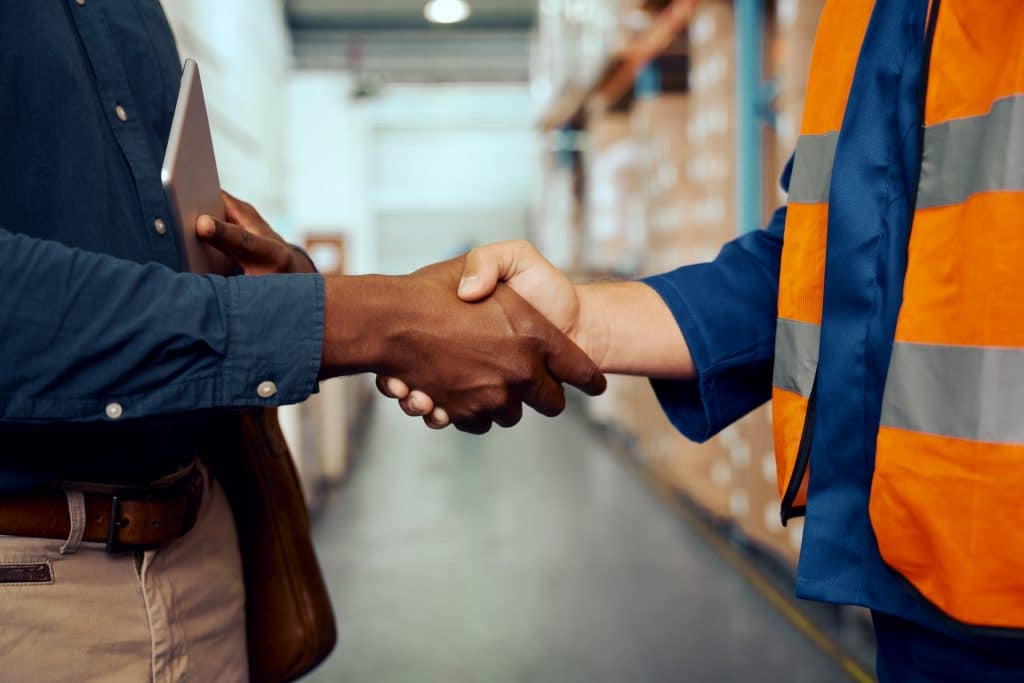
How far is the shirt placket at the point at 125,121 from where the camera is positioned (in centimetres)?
105

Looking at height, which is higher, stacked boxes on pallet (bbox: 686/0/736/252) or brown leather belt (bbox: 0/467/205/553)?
stacked boxes on pallet (bbox: 686/0/736/252)

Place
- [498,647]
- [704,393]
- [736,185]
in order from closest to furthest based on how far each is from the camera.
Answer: [704,393]
[498,647]
[736,185]

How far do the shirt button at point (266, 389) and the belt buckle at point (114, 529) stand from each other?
0.88 ft

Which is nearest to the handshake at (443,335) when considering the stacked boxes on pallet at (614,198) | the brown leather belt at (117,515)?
the brown leather belt at (117,515)

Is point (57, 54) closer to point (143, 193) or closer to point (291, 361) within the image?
point (143, 193)

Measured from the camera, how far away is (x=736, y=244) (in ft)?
4.76

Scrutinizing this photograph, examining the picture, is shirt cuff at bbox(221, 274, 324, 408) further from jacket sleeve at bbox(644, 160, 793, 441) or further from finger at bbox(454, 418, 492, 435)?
jacket sleeve at bbox(644, 160, 793, 441)

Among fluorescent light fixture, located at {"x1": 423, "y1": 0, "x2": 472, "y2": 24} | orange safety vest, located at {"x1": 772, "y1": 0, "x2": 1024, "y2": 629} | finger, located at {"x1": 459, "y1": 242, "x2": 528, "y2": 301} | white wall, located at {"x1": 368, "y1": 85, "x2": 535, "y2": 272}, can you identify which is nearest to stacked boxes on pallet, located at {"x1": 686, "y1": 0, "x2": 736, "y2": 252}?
finger, located at {"x1": 459, "y1": 242, "x2": 528, "y2": 301}

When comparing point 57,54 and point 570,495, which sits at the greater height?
point 57,54

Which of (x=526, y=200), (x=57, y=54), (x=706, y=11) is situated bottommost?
(x=526, y=200)

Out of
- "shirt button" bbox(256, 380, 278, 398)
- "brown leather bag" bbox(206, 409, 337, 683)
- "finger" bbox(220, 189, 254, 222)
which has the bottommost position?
"brown leather bag" bbox(206, 409, 337, 683)

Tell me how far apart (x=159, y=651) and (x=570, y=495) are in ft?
14.3

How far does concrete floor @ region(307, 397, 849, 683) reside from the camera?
3037mm

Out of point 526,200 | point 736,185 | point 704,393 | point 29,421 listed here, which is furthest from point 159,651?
point 526,200
